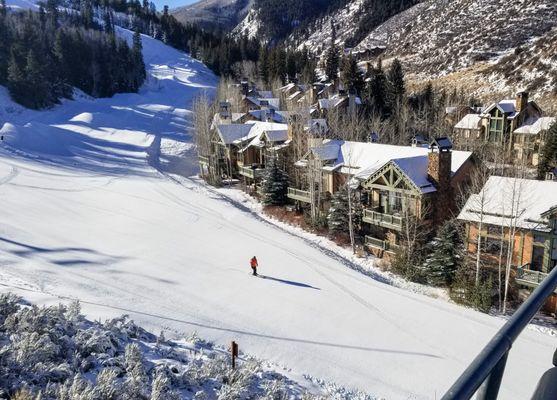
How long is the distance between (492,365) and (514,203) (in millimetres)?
26291

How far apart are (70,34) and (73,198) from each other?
72.2 metres

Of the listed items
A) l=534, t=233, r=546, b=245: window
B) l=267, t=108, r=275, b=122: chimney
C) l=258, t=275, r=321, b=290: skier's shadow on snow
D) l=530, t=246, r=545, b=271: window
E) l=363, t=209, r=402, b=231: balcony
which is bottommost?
l=258, t=275, r=321, b=290: skier's shadow on snow

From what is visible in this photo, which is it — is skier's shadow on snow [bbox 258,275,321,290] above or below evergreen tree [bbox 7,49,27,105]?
below

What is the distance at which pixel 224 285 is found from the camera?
24797 millimetres

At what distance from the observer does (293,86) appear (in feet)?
269

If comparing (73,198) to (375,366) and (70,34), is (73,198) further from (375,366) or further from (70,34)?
(70,34)

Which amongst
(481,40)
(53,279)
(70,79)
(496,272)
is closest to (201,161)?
(53,279)

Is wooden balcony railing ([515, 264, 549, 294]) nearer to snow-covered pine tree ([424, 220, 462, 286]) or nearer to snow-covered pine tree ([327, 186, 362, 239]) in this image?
snow-covered pine tree ([424, 220, 462, 286])

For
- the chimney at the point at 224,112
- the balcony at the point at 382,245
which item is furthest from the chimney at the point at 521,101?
the chimney at the point at 224,112

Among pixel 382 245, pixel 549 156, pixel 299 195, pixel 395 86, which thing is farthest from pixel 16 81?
pixel 549 156

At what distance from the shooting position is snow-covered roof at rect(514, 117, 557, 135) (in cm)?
Result: 4738

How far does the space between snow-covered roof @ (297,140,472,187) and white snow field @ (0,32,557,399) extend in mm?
7318

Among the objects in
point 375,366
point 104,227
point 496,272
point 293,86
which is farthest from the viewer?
point 293,86

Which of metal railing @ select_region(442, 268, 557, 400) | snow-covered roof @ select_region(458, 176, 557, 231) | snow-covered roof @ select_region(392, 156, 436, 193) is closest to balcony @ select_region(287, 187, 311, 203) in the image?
snow-covered roof @ select_region(392, 156, 436, 193)
